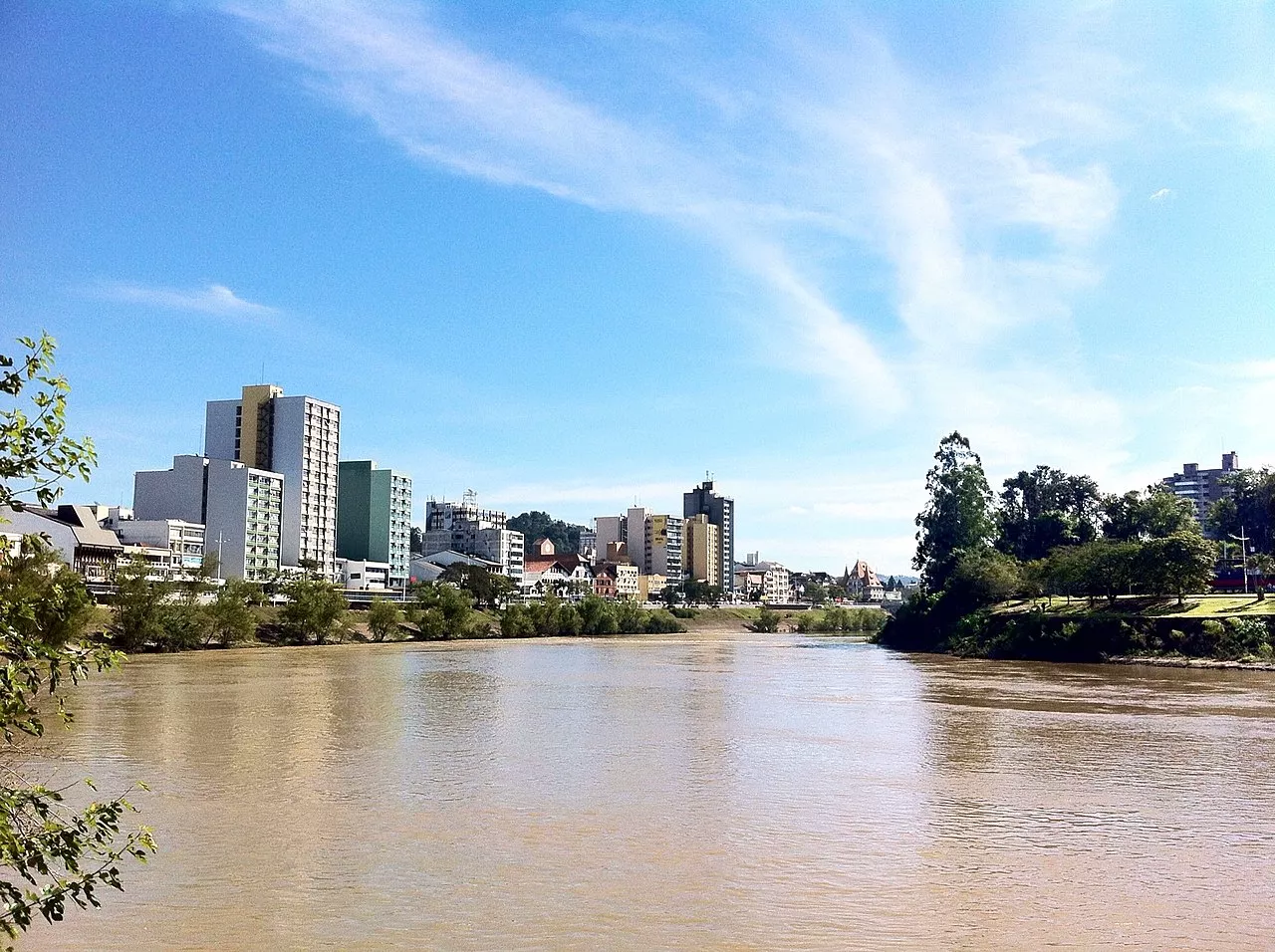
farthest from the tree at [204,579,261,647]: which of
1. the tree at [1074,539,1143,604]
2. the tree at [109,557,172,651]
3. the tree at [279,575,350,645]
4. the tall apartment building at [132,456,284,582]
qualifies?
the tree at [1074,539,1143,604]

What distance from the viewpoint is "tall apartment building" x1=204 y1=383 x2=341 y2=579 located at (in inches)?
4569

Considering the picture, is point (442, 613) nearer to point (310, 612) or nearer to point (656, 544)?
point (310, 612)

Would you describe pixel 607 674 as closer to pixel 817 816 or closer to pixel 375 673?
pixel 375 673

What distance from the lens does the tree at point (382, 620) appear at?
87.5 metres

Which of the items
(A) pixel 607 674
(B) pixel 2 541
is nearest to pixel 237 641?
(A) pixel 607 674

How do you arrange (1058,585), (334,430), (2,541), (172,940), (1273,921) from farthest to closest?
(334,430) < (1058,585) < (1273,921) < (172,940) < (2,541)

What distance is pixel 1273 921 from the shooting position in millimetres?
11008

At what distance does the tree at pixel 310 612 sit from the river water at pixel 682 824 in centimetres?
4648

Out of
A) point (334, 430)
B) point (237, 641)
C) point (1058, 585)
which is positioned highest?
point (334, 430)

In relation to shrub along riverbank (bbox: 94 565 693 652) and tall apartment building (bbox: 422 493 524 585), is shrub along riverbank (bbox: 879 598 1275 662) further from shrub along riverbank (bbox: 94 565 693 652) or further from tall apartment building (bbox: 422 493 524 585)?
tall apartment building (bbox: 422 493 524 585)

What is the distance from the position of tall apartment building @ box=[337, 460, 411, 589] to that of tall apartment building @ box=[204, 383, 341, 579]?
813cm

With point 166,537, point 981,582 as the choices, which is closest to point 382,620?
point 166,537

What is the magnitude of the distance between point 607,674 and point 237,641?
3592 cm

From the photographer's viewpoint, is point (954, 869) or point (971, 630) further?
point (971, 630)
